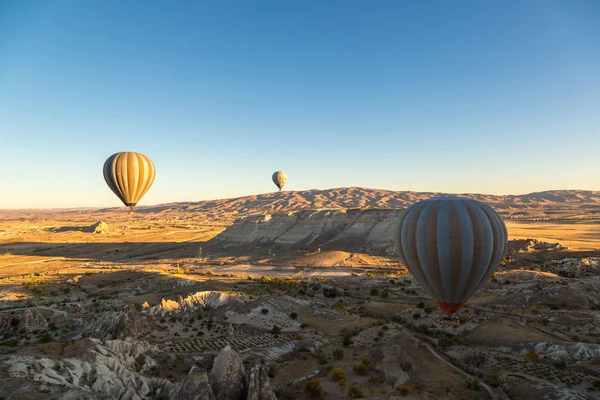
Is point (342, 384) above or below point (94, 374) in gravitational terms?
below

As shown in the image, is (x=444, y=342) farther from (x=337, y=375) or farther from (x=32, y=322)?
(x=32, y=322)

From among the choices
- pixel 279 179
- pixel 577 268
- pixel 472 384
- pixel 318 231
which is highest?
pixel 279 179

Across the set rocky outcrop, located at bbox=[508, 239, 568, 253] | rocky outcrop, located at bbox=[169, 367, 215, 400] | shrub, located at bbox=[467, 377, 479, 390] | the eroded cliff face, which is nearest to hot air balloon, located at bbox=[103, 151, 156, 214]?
rocky outcrop, located at bbox=[169, 367, 215, 400]

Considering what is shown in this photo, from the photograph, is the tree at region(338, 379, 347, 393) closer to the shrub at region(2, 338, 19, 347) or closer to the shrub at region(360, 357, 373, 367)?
the shrub at region(360, 357, 373, 367)

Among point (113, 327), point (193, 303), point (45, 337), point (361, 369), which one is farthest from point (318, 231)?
point (45, 337)

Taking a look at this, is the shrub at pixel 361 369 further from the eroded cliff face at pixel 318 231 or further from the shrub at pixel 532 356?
the eroded cliff face at pixel 318 231

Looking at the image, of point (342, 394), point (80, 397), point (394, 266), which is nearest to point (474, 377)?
point (342, 394)

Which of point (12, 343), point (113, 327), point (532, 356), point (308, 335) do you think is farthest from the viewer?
point (308, 335)
